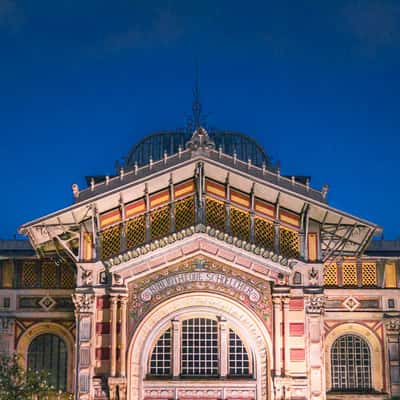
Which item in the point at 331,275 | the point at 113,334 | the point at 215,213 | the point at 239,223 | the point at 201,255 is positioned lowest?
the point at 113,334

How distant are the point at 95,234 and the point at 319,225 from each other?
32.8 feet

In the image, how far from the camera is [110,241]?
38.2 m

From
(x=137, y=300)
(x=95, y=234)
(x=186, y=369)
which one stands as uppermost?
(x=95, y=234)

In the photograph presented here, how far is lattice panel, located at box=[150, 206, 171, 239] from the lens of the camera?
3812cm

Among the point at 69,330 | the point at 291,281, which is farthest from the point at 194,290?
the point at 69,330

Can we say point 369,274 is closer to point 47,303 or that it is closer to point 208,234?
point 208,234

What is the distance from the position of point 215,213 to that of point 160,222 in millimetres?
2493

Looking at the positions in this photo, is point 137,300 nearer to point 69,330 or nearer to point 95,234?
point 95,234

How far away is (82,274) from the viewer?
37438 millimetres

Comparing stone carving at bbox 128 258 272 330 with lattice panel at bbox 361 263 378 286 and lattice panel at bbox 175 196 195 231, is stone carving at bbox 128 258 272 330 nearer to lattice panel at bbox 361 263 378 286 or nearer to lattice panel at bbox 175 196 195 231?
lattice panel at bbox 175 196 195 231

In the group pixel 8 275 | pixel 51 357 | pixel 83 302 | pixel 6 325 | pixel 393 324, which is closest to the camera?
pixel 83 302

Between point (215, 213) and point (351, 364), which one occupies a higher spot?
point (215, 213)

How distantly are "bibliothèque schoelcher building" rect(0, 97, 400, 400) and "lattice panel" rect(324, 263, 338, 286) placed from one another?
3.49 meters

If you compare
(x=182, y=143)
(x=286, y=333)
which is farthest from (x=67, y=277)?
(x=182, y=143)
